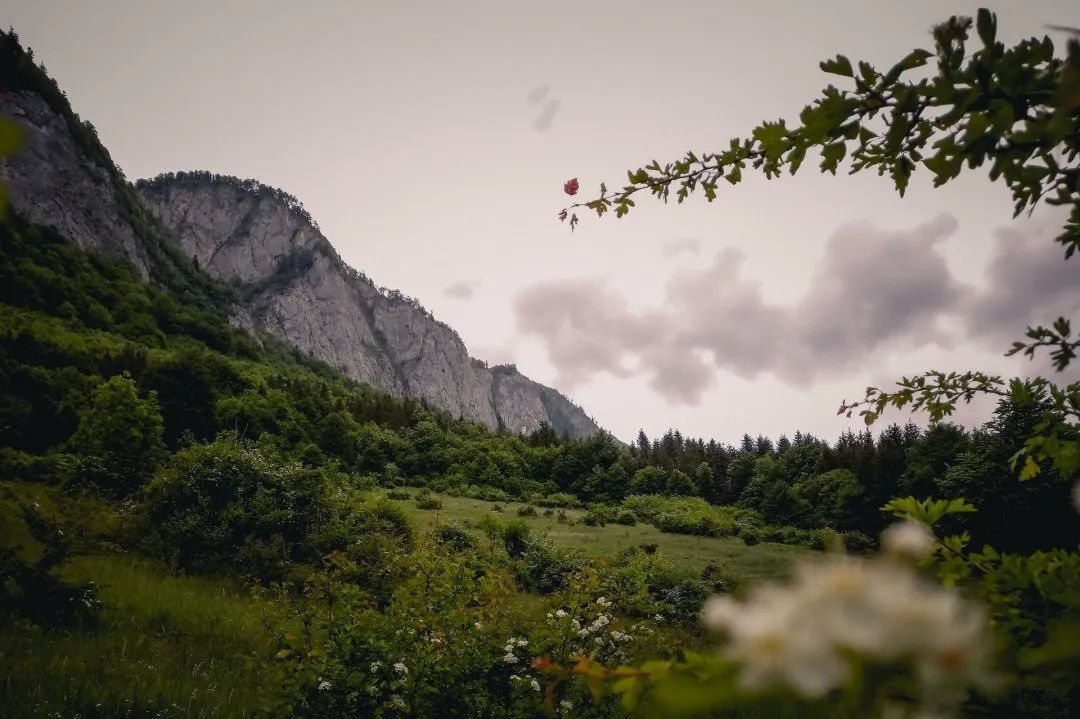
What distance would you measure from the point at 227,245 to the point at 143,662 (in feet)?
612

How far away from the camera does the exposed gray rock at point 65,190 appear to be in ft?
260

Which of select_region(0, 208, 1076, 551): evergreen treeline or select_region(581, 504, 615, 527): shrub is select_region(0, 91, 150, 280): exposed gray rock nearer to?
select_region(0, 208, 1076, 551): evergreen treeline

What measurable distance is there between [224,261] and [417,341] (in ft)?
209

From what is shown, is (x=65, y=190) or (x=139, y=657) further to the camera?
(x=65, y=190)

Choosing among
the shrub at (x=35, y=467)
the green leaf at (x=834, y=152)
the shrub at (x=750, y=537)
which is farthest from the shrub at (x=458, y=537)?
the green leaf at (x=834, y=152)

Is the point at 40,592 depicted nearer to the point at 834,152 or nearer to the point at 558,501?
the point at 834,152

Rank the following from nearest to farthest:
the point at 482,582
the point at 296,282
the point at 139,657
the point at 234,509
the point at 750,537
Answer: the point at 139,657
the point at 482,582
the point at 234,509
the point at 750,537
the point at 296,282

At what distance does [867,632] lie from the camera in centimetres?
94

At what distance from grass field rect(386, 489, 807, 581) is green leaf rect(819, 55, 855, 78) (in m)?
16.3

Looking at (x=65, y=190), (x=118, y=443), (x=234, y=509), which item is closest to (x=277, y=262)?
(x=65, y=190)

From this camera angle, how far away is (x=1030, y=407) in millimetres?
2664

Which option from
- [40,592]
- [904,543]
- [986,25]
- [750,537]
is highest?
[986,25]

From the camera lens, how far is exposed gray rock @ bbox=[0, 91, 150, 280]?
7912cm

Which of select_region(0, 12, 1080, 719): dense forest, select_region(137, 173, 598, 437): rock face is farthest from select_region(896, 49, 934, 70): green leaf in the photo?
select_region(137, 173, 598, 437): rock face
